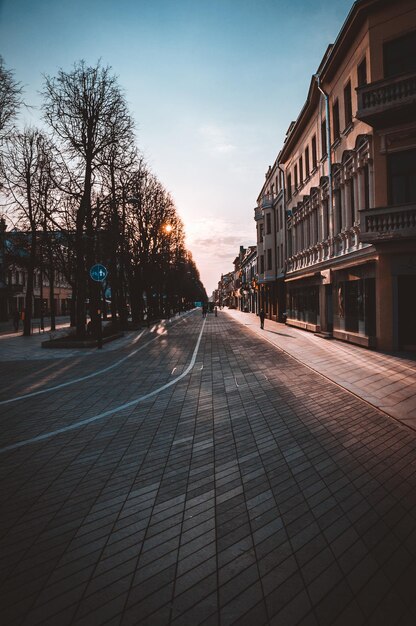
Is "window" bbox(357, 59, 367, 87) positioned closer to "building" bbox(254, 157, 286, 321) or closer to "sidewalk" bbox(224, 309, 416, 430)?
"sidewalk" bbox(224, 309, 416, 430)

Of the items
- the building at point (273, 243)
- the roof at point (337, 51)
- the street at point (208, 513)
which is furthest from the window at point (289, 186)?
the street at point (208, 513)

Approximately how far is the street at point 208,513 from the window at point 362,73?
14425 millimetres

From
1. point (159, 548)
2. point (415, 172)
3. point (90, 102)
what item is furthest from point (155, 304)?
point (159, 548)

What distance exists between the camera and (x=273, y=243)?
122ft

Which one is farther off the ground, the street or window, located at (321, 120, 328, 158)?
window, located at (321, 120, 328, 158)

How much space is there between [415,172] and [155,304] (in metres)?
37.2

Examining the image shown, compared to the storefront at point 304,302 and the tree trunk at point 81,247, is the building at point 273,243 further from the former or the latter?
the tree trunk at point 81,247

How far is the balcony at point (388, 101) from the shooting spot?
13086mm

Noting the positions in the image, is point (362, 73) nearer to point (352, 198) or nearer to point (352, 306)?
point (352, 198)

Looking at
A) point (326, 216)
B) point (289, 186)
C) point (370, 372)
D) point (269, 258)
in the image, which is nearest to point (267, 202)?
point (269, 258)

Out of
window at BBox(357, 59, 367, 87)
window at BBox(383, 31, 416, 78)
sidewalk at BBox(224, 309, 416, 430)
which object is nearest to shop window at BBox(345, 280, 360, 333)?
sidewalk at BBox(224, 309, 416, 430)

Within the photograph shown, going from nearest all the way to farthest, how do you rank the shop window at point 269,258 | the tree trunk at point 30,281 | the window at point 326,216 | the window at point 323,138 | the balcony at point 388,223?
the balcony at point 388,223
the window at point 326,216
the window at point 323,138
the tree trunk at point 30,281
the shop window at point 269,258

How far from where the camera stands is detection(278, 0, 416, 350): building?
1366 centimetres

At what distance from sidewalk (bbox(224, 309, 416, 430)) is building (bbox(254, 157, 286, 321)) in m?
17.0
